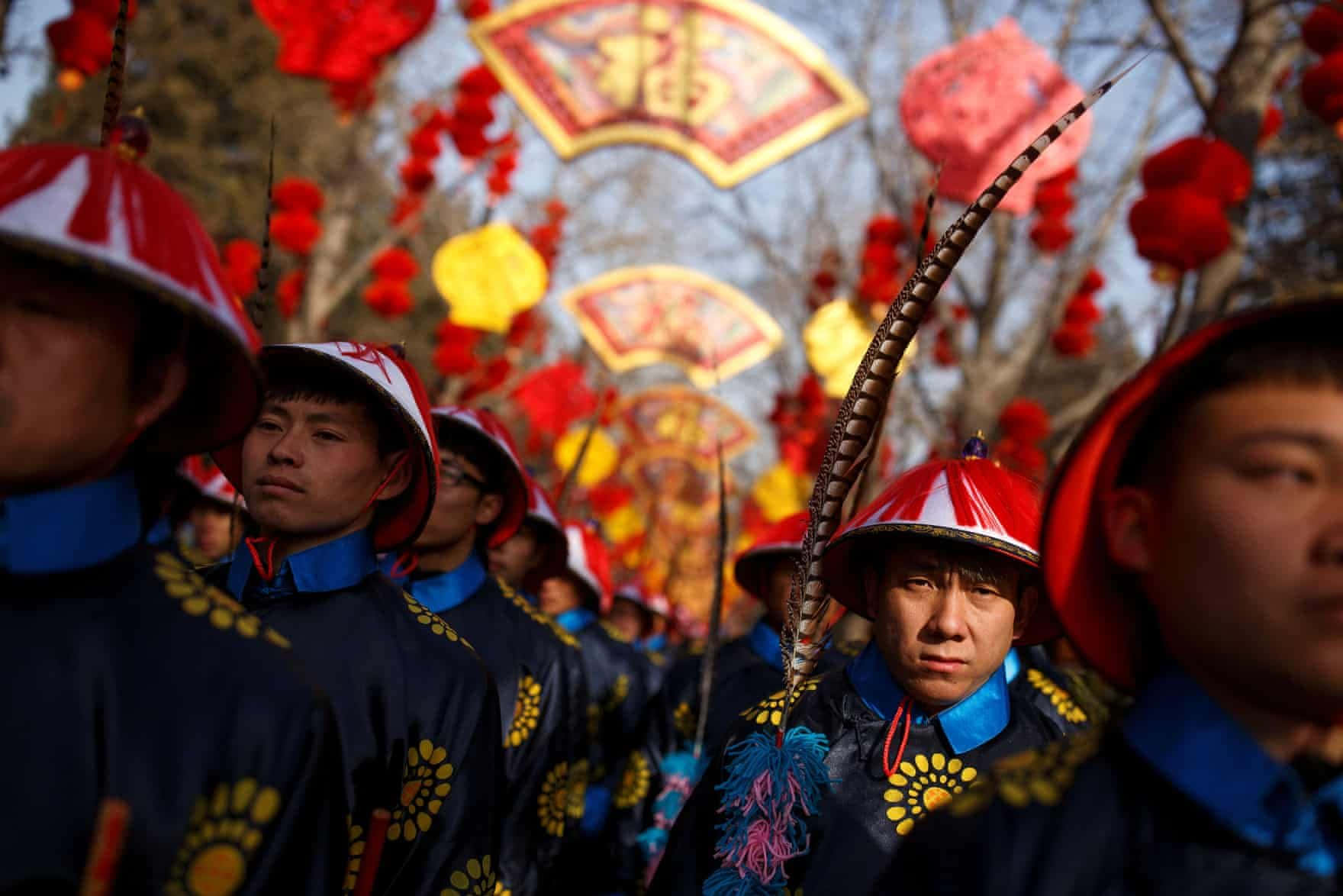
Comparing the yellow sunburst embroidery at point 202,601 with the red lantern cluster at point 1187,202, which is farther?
the red lantern cluster at point 1187,202

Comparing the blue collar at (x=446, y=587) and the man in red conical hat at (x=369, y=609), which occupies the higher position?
the man in red conical hat at (x=369, y=609)

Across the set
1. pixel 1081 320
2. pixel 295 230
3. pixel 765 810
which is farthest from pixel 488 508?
pixel 295 230

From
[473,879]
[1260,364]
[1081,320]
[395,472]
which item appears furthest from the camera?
[1081,320]

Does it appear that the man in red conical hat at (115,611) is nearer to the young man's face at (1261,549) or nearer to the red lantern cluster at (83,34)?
the young man's face at (1261,549)

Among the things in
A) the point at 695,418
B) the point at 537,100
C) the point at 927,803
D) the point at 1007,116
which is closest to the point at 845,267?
the point at 695,418

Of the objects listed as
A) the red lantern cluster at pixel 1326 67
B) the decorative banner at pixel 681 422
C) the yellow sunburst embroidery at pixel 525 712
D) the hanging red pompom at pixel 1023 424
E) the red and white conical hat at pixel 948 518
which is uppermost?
the red lantern cluster at pixel 1326 67

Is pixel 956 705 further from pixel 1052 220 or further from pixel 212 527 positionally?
pixel 1052 220

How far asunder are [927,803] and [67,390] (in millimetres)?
2053

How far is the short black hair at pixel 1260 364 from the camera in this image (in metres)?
1.50

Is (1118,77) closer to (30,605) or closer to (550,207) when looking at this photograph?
(30,605)

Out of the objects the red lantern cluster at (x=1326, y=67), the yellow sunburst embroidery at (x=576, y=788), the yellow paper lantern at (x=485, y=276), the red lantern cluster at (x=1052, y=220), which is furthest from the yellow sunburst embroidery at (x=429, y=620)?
the red lantern cluster at (x=1052, y=220)

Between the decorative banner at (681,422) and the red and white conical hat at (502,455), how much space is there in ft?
36.6

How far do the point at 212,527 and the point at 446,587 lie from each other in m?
3.32

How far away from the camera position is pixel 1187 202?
6109 mm
